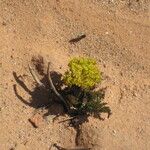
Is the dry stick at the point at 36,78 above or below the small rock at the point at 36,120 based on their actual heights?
above

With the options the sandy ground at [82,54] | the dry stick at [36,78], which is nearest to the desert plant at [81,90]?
the dry stick at [36,78]

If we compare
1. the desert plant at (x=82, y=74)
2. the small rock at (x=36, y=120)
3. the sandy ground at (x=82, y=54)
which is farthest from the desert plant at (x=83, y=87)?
the small rock at (x=36, y=120)

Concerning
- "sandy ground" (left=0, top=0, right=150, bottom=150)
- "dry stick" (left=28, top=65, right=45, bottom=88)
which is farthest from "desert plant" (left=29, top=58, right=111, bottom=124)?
"sandy ground" (left=0, top=0, right=150, bottom=150)

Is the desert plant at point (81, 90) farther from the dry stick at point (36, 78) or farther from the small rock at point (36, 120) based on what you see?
the small rock at point (36, 120)

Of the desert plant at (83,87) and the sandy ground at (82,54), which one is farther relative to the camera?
the sandy ground at (82,54)

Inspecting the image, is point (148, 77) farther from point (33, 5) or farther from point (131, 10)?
point (33, 5)

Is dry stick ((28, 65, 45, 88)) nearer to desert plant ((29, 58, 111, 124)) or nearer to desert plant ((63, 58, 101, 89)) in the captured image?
desert plant ((29, 58, 111, 124))

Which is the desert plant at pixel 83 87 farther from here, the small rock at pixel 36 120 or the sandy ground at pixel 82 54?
the small rock at pixel 36 120

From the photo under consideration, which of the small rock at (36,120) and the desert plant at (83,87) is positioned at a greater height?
the desert plant at (83,87)

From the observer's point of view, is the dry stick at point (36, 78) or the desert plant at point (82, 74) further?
the dry stick at point (36, 78)
